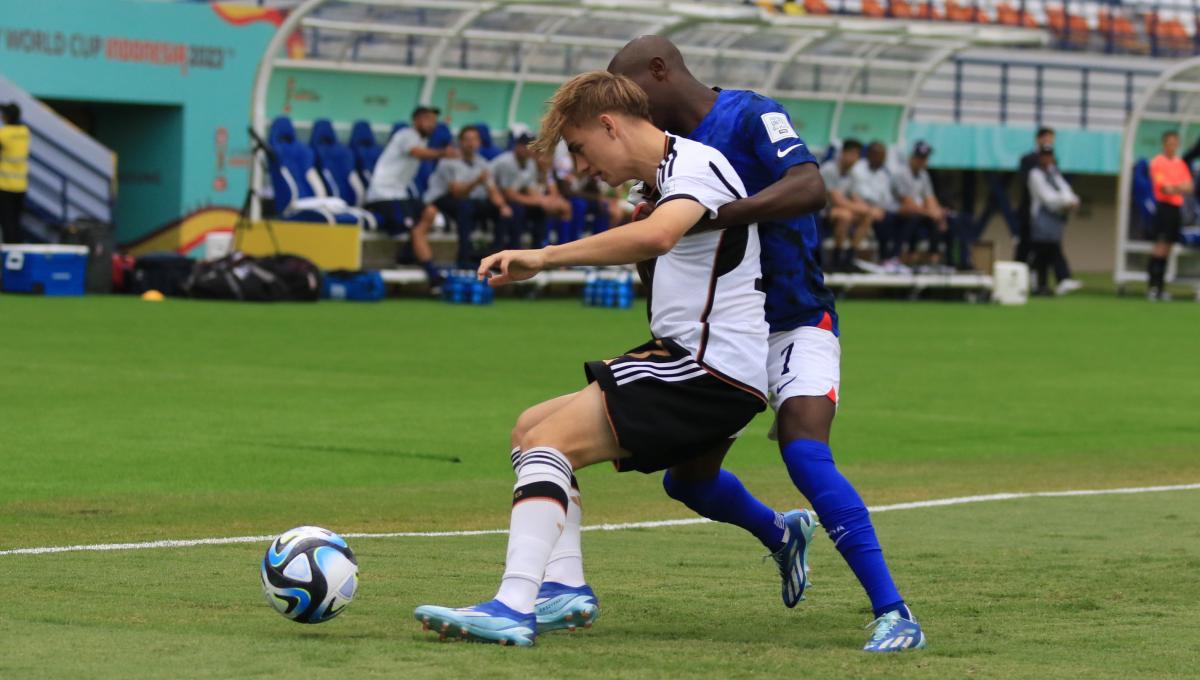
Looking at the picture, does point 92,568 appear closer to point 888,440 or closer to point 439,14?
point 888,440

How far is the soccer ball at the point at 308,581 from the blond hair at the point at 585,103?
134 centimetres

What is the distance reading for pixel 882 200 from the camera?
28438 mm

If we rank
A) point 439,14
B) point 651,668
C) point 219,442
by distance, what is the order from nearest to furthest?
1. point 651,668
2. point 219,442
3. point 439,14

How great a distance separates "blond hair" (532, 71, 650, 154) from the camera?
5.59m

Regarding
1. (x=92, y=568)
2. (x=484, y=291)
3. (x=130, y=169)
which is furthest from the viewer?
(x=130, y=169)

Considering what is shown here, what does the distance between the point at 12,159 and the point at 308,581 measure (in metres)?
19.7

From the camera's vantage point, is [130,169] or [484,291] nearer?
[484,291]

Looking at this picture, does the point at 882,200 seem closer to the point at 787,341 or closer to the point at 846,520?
the point at 787,341

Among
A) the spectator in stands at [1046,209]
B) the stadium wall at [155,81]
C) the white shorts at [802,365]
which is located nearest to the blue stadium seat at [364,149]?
the stadium wall at [155,81]

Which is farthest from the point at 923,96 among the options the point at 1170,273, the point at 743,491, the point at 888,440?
the point at 743,491

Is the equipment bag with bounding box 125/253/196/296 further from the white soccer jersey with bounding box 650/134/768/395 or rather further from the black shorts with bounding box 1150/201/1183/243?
the white soccer jersey with bounding box 650/134/768/395

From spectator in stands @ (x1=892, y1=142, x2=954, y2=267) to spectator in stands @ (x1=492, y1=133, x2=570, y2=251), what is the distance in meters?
5.68

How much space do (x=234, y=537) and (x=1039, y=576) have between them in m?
3.14

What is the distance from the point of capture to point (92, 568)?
6.80 metres
